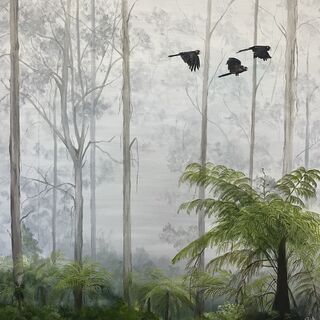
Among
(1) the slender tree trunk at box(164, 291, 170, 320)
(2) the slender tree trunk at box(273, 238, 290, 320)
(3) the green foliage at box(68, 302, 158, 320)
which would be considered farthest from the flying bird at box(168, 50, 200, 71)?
(3) the green foliage at box(68, 302, 158, 320)

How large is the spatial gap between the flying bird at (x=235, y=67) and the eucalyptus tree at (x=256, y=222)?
2.09 ft

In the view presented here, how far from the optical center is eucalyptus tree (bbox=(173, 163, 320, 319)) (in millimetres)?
4004

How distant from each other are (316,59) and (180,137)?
106 cm

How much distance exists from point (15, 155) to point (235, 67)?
155 centimetres

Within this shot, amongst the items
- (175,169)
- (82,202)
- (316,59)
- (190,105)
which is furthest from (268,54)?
(82,202)

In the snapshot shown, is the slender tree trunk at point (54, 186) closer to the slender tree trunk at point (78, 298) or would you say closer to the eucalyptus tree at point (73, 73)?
the eucalyptus tree at point (73, 73)

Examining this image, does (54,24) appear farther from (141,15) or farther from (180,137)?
(180,137)

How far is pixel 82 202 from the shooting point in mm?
4316

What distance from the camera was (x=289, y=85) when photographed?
4438mm

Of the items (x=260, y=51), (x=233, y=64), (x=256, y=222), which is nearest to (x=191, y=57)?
(x=233, y=64)

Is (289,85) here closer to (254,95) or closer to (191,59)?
(254,95)

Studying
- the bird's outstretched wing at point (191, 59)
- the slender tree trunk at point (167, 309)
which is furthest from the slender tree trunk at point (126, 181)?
the bird's outstretched wing at point (191, 59)

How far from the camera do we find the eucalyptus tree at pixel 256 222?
4.00 m

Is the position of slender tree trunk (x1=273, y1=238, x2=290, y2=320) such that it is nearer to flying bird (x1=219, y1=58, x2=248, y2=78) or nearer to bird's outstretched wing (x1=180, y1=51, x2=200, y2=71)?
flying bird (x1=219, y1=58, x2=248, y2=78)
